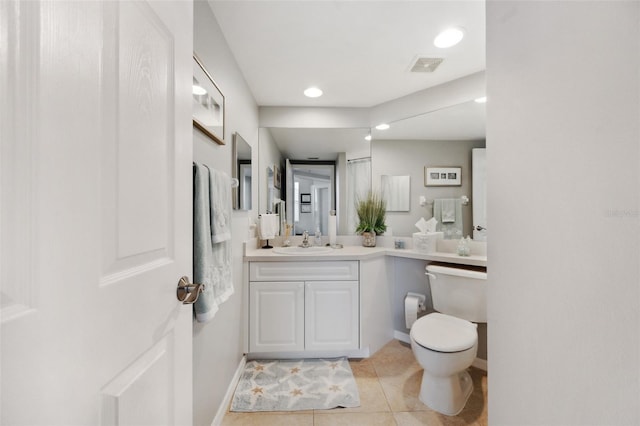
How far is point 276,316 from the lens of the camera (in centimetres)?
205

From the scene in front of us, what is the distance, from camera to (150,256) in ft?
1.94

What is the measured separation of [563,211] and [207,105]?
4.54ft

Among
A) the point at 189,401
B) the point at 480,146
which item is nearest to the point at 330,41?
the point at 480,146

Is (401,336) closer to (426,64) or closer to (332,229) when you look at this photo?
(332,229)

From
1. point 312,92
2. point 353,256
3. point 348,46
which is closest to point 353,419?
point 353,256

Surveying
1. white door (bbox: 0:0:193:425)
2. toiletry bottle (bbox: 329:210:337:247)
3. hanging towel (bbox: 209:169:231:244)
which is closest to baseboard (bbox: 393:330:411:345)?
toiletry bottle (bbox: 329:210:337:247)

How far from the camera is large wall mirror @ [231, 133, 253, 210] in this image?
175 centimetres

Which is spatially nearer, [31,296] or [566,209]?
[31,296]

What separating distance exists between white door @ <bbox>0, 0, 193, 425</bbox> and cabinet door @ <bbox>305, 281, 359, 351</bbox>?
4.65 ft

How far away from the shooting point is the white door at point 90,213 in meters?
0.32

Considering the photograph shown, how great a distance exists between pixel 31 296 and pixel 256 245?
2.05 metres

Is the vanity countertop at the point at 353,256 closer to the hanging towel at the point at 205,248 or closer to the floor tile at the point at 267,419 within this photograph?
the hanging towel at the point at 205,248

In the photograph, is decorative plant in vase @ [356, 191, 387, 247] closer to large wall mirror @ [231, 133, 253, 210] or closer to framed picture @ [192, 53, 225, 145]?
large wall mirror @ [231, 133, 253, 210]

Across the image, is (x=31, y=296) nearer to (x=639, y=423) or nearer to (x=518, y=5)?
(x=639, y=423)
